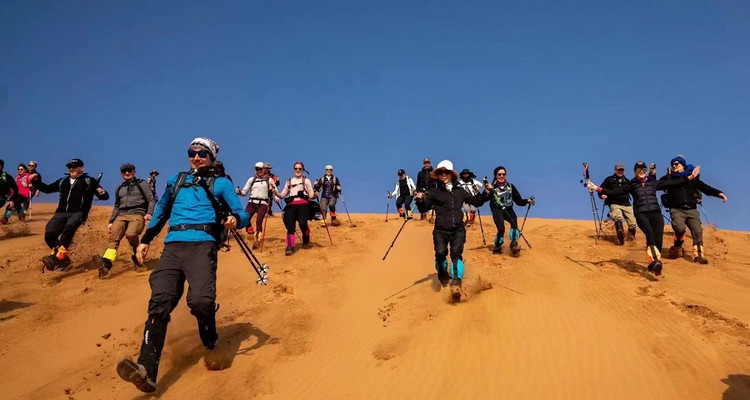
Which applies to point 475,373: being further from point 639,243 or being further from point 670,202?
point 639,243

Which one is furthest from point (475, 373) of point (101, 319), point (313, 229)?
point (313, 229)

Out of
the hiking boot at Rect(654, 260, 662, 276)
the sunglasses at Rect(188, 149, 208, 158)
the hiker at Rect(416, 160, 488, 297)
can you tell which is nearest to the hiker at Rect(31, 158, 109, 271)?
the sunglasses at Rect(188, 149, 208, 158)

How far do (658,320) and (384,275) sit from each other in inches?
233

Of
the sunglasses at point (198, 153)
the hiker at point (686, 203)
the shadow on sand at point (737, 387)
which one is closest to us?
the shadow on sand at point (737, 387)

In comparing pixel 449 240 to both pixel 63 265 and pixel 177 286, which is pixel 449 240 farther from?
pixel 63 265

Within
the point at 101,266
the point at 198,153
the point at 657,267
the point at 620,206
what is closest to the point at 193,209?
the point at 198,153

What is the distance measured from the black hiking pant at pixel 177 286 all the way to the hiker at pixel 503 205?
8836mm

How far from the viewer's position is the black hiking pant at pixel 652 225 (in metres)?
10.9

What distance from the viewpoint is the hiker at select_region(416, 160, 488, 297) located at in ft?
29.5

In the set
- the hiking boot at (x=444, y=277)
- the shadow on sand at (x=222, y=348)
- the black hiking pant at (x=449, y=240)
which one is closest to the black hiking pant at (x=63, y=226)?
the shadow on sand at (x=222, y=348)

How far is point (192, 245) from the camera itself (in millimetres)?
5895

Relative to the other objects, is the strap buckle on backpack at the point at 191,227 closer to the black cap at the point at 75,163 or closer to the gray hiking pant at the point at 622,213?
the black cap at the point at 75,163

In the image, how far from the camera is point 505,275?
10.8 metres

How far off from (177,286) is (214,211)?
39.9 inches
